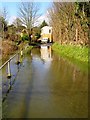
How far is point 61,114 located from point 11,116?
60.2 inches

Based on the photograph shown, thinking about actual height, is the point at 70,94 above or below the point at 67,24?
A: below

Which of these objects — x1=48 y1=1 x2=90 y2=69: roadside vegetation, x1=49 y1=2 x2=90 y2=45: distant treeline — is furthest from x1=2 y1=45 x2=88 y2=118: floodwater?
x1=49 y1=2 x2=90 y2=45: distant treeline

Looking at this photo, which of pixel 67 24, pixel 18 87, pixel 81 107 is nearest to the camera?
pixel 81 107

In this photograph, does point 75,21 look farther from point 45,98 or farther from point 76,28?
point 45,98

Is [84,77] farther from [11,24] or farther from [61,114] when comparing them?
[11,24]

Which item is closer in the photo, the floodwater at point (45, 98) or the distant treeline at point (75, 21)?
the floodwater at point (45, 98)

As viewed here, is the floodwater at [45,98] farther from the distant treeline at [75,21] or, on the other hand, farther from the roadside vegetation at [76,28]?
the distant treeline at [75,21]

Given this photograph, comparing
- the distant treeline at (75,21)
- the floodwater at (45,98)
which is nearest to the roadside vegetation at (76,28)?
the distant treeline at (75,21)

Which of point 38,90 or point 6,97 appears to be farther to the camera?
point 38,90

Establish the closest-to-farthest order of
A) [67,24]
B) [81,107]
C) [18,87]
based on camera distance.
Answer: [81,107] → [18,87] → [67,24]

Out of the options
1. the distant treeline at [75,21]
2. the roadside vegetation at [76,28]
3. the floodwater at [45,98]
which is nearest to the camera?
the floodwater at [45,98]

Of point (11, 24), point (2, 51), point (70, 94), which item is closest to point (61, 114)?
point (70, 94)

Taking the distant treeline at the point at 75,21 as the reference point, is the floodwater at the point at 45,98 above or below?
below

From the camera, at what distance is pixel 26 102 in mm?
8820
